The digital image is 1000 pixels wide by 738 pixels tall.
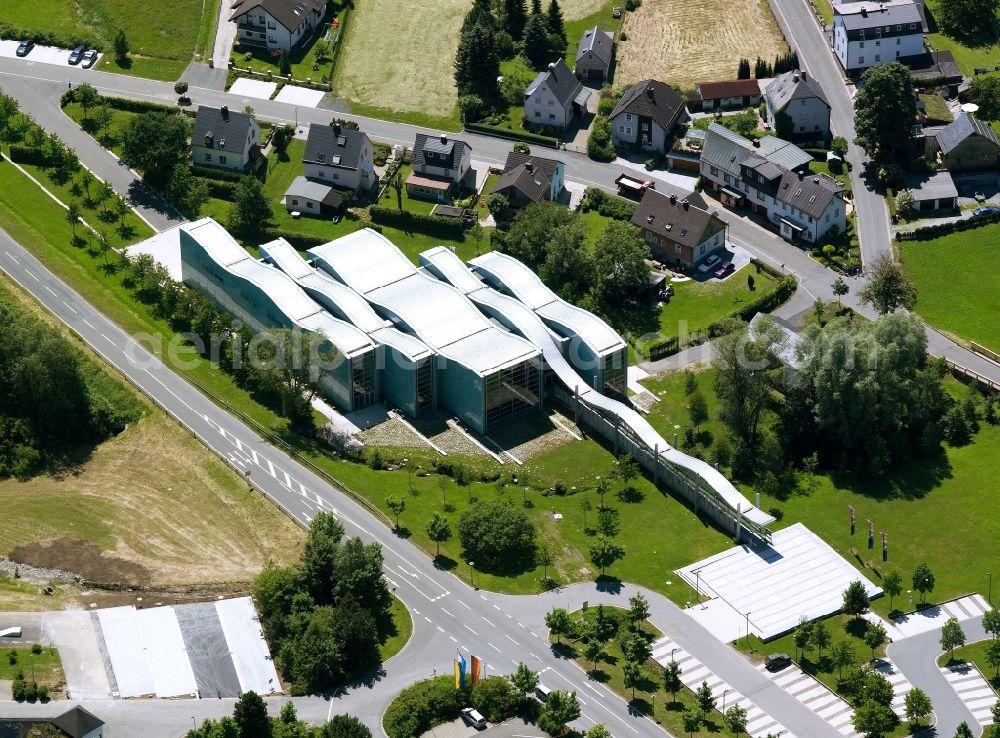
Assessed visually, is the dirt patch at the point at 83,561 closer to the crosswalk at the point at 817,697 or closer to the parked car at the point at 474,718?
the parked car at the point at 474,718

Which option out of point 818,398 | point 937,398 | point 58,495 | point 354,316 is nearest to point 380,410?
point 354,316

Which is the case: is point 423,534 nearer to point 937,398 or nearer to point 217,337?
point 217,337

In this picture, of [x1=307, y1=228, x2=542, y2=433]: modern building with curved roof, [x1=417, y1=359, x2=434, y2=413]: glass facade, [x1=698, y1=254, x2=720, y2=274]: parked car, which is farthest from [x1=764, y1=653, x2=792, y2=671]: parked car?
[x1=698, y1=254, x2=720, y2=274]: parked car

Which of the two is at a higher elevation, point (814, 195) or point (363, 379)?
point (814, 195)

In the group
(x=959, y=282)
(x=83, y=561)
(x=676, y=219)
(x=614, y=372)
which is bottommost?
(x=83, y=561)

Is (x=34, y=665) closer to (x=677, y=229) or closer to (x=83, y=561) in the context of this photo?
(x=83, y=561)

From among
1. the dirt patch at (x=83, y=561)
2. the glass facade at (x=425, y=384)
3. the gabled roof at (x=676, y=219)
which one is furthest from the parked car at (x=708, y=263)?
the dirt patch at (x=83, y=561)

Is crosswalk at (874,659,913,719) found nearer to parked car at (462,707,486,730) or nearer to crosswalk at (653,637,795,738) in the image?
crosswalk at (653,637,795,738)

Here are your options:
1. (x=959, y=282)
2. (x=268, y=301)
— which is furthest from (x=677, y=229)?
(x=268, y=301)
